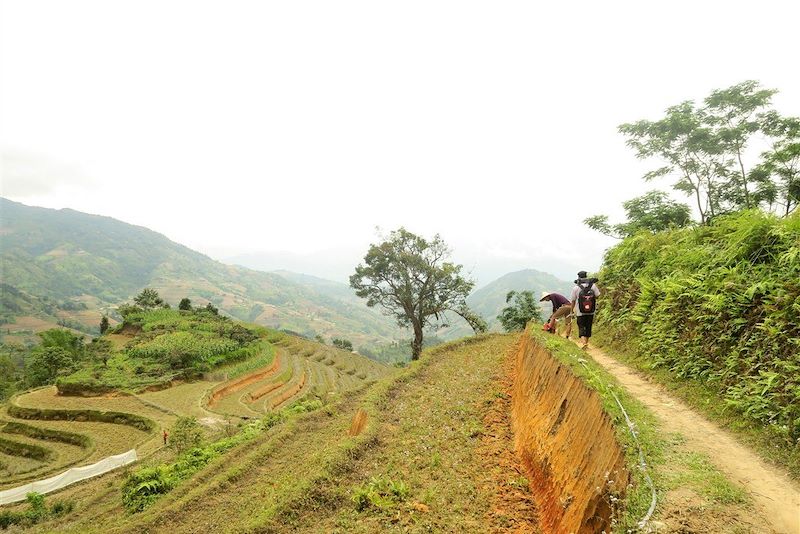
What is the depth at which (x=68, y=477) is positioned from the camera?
22297 millimetres

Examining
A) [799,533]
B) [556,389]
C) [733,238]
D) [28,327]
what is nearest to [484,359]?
[556,389]

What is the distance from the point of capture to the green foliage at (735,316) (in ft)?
19.8

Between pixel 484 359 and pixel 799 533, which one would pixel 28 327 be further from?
pixel 799 533

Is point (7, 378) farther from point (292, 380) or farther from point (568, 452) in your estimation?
point (568, 452)

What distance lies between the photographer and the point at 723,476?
16.0 ft

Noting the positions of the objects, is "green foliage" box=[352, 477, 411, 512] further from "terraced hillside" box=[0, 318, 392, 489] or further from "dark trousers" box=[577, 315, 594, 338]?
"terraced hillside" box=[0, 318, 392, 489]

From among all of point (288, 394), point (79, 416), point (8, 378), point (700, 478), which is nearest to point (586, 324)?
point (700, 478)

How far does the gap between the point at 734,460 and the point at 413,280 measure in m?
30.1

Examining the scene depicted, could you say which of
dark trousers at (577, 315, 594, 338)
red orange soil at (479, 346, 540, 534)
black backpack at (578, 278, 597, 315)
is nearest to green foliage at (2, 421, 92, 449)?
red orange soil at (479, 346, 540, 534)

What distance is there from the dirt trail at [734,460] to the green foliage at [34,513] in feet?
82.6

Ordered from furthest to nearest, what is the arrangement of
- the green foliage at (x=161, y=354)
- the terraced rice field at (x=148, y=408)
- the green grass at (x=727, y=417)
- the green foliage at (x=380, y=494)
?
the green foliage at (x=161, y=354), the terraced rice field at (x=148, y=408), the green foliage at (x=380, y=494), the green grass at (x=727, y=417)

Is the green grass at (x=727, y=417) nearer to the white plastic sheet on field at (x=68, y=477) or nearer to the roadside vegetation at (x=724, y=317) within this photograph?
the roadside vegetation at (x=724, y=317)

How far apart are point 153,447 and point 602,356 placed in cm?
2904

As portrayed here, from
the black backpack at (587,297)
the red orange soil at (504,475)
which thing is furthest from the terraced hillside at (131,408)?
the black backpack at (587,297)
